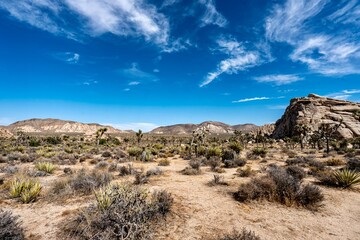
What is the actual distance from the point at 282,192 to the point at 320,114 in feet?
312

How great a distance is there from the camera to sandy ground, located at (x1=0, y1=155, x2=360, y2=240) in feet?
19.8

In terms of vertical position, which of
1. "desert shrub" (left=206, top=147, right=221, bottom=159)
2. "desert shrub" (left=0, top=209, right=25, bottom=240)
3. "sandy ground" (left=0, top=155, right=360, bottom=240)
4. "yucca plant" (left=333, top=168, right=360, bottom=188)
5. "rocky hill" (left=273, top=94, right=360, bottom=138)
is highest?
"rocky hill" (left=273, top=94, right=360, bottom=138)

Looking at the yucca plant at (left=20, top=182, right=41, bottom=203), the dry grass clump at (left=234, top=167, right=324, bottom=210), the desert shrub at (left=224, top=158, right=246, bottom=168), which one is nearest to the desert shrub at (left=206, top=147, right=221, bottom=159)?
the desert shrub at (left=224, top=158, right=246, bottom=168)

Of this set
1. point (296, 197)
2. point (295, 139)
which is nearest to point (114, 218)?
point (296, 197)

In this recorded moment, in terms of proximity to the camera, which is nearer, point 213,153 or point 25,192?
point 25,192

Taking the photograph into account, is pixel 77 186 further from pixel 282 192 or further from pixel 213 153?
pixel 213 153


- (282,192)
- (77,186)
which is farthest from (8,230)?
(282,192)

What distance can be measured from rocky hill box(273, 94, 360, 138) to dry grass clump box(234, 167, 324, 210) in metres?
80.3

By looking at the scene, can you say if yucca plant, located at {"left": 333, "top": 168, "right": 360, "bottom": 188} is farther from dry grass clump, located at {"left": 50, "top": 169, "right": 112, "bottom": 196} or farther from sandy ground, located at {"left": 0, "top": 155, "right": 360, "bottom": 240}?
dry grass clump, located at {"left": 50, "top": 169, "right": 112, "bottom": 196}

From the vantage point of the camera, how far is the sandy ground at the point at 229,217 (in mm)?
6047

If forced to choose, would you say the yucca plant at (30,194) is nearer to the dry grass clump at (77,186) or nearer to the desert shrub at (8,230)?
the dry grass clump at (77,186)

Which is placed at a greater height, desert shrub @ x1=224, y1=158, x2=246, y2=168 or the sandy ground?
desert shrub @ x1=224, y1=158, x2=246, y2=168

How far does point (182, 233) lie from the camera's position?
237 inches

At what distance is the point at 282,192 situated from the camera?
856cm
